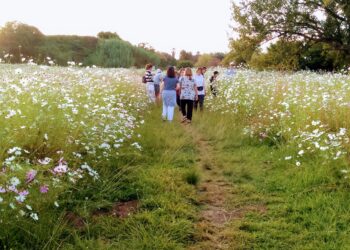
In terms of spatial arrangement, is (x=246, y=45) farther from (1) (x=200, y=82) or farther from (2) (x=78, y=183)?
(2) (x=78, y=183)

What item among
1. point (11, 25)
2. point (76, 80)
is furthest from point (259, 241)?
point (11, 25)

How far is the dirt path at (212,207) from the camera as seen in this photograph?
13.3ft

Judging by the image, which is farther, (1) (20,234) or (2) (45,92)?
(2) (45,92)

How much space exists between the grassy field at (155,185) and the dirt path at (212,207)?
2cm

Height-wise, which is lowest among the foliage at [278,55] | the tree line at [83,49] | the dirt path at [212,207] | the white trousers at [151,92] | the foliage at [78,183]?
the dirt path at [212,207]

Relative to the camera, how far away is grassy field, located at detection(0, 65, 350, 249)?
3812mm

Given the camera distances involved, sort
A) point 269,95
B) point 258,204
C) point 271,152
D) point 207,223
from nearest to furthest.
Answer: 1. point 207,223
2. point 258,204
3. point 271,152
4. point 269,95

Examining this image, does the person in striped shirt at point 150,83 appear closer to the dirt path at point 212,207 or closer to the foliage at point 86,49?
the dirt path at point 212,207

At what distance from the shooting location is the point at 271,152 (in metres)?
7.25

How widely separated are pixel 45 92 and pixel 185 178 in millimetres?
2867

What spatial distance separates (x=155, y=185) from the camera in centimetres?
539

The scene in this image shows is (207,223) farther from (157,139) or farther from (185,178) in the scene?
(157,139)

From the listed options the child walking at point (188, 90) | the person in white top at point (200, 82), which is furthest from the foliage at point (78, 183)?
the person in white top at point (200, 82)

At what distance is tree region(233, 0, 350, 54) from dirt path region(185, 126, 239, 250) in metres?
17.8
